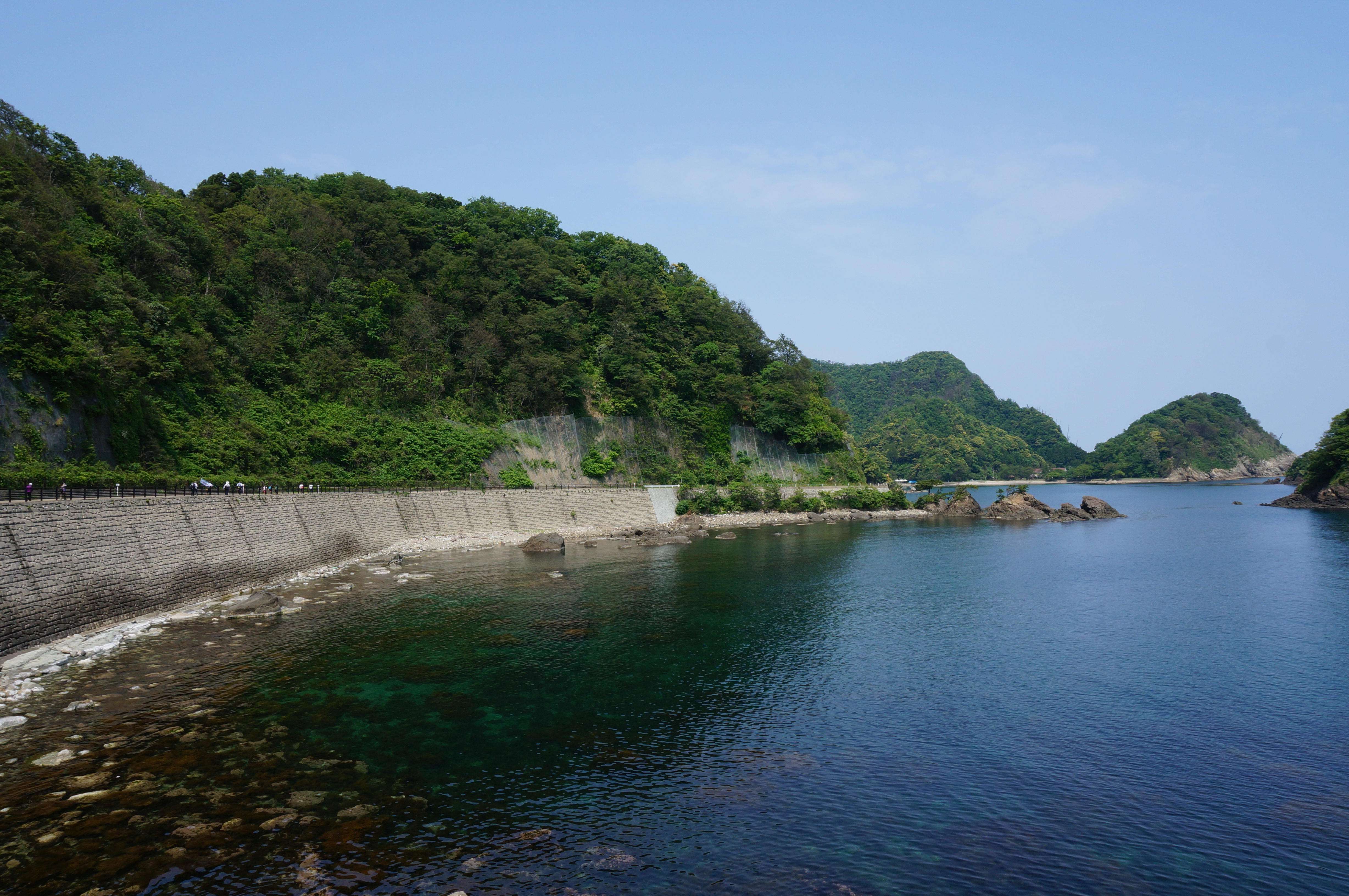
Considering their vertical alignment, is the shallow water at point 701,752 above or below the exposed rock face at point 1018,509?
below

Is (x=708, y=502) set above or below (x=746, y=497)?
below

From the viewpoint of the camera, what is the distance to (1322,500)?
88.5 m

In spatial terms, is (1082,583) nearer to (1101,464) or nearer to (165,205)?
(165,205)

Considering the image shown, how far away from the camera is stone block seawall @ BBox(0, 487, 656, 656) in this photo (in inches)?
809

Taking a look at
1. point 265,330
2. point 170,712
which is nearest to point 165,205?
point 265,330

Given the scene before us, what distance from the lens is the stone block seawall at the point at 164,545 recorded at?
67.4 feet

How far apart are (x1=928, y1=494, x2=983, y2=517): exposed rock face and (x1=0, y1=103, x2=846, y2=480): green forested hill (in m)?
15.7

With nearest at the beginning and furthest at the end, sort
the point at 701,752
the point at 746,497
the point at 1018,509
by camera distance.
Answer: the point at 701,752, the point at 746,497, the point at 1018,509

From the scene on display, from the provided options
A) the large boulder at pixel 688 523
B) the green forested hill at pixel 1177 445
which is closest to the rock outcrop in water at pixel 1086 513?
the large boulder at pixel 688 523

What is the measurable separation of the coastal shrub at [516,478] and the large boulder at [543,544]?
9.58 meters

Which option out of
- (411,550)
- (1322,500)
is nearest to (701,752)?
(411,550)

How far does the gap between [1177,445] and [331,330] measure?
21500 cm

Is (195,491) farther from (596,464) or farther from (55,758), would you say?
(596,464)

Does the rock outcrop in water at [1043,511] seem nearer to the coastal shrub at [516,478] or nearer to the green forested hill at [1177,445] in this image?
the coastal shrub at [516,478]
